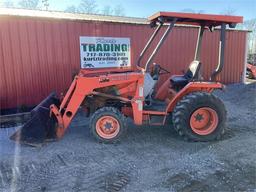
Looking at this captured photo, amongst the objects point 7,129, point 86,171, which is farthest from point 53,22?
point 86,171

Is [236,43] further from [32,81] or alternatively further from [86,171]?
[86,171]

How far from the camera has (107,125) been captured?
4762 millimetres

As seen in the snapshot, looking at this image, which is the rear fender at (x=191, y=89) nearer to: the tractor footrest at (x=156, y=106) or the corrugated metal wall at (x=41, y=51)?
the tractor footrest at (x=156, y=106)

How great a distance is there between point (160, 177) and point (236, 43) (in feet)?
31.2

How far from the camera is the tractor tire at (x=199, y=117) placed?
15.3ft

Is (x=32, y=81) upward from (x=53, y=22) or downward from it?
downward

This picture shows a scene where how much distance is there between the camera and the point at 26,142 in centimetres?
462

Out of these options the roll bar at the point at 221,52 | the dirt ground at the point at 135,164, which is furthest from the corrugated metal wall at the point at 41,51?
the roll bar at the point at 221,52

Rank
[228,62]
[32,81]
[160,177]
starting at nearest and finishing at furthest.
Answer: [160,177] < [32,81] < [228,62]

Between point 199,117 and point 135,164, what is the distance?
5.41 ft

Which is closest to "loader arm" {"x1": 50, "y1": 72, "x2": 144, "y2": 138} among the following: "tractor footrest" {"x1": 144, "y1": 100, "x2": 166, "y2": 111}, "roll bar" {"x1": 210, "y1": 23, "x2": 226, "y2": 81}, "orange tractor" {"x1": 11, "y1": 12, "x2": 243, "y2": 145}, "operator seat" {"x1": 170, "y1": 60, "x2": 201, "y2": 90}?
"orange tractor" {"x1": 11, "y1": 12, "x2": 243, "y2": 145}

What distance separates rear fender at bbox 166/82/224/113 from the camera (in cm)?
481

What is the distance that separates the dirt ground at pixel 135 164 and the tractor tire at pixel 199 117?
0.64 feet

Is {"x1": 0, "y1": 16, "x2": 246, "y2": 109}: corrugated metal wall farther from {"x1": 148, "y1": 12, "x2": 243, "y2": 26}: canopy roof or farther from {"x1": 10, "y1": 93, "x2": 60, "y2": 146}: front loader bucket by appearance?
{"x1": 148, "y1": 12, "x2": 243, "y2": 26}: canopy roof
